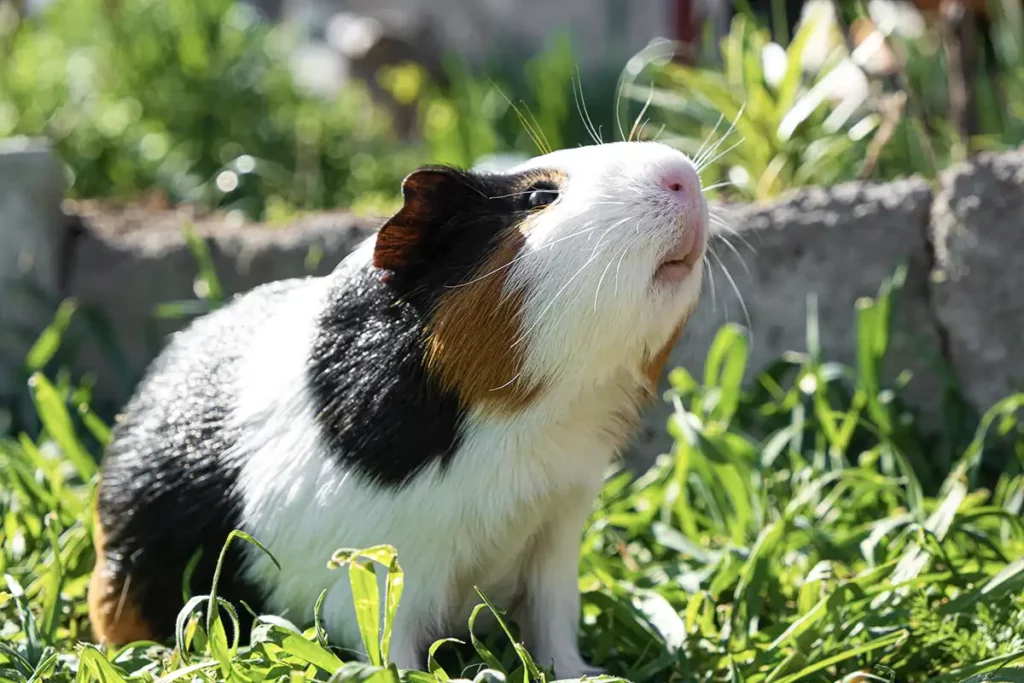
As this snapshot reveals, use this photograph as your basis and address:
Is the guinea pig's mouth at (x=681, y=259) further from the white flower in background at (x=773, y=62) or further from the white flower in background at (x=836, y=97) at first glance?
the white flower in background at (x=773, y=62)

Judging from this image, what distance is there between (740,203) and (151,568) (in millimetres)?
2653

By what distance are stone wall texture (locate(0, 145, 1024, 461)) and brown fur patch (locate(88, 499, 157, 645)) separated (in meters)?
1.55

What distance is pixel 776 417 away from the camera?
390 centimetres

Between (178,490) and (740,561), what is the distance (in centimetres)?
145

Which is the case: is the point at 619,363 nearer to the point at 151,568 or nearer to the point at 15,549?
the point at 151,568

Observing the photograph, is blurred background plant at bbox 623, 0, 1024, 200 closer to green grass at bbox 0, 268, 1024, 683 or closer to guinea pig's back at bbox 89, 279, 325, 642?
green grass at bbox 0, 268, 1024, 683

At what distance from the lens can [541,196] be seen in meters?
2.31

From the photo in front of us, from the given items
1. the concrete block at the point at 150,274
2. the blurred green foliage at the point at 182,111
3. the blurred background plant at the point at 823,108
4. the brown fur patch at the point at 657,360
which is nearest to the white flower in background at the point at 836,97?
the blurred background plant at the point at 823,108

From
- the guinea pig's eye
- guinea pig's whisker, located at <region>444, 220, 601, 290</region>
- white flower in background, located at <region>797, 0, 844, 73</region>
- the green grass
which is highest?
the guinea pig's eye

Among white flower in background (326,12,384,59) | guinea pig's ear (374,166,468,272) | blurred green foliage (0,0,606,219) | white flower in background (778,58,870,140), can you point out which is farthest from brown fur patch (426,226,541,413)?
white flower in background (326,12,384,59)

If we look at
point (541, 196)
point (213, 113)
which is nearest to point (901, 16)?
point (213, 113)

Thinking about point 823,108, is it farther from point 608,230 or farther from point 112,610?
point 112,610

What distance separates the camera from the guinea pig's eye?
90.7 inches

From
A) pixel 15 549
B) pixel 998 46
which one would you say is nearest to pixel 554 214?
pixel 15 549
